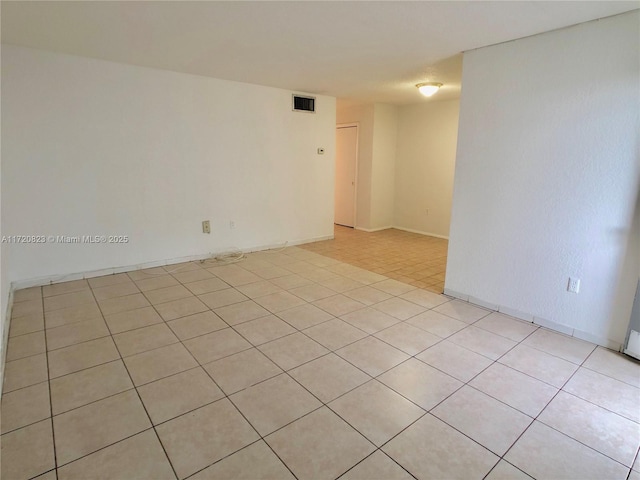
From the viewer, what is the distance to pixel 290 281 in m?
4.00

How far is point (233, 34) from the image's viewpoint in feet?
9.32

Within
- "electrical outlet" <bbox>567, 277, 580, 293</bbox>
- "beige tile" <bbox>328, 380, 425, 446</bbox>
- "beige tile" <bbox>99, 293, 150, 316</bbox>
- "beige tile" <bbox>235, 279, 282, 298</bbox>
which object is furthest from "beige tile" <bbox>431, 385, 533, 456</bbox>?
"beige tile" <bbox>99, 293, 150, 316</bbox>

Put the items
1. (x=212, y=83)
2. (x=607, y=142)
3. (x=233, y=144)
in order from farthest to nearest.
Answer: (x=233, y=144) → (x=212, y=83) → (x=607, y=142)

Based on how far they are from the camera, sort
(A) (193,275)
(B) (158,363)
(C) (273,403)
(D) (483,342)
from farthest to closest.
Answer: (A) (193,275)
(D) (483,342)
(B) (158,363)
(C) (273,403)

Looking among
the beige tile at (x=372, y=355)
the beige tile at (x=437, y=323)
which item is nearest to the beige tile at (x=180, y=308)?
the beige tile at (x=372, y=355)

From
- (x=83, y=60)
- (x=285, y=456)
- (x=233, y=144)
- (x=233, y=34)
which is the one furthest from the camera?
(x=233, y=144)

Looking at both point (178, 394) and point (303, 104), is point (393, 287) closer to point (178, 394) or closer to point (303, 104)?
point (178, 394)


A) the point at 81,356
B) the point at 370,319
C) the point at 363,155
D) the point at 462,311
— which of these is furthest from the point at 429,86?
the point at 81,356

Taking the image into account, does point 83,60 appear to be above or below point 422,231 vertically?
above

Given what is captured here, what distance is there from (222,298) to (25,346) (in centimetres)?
152

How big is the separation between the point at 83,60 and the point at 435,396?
14.7 ft

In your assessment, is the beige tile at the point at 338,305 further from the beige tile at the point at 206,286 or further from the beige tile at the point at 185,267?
the beige tile at the point at 185,267

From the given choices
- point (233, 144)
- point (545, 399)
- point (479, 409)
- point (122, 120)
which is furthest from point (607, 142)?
point (122, 120)

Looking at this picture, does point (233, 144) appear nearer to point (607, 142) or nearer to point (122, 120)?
point (122, 120)
